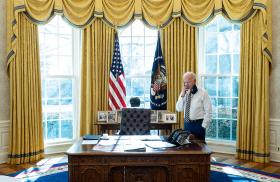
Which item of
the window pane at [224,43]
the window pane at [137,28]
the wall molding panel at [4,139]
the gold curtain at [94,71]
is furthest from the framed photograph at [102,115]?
the window pane at [224,43]

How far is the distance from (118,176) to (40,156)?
260 cm

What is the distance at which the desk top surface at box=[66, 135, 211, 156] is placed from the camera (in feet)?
10.3

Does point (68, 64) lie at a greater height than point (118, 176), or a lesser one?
greater

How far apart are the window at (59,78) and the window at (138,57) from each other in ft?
3.06

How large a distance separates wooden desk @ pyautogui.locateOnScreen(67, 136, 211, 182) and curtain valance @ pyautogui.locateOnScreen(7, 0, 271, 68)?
274 centimetres

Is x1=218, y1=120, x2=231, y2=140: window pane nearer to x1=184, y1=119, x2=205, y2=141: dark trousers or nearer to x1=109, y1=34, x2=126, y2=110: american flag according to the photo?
x1=184, y1=119, x2=205, y2=141: dark trousers

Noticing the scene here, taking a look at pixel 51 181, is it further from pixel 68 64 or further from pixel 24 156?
pixel 68 64

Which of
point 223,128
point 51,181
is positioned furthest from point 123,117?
point 223,128

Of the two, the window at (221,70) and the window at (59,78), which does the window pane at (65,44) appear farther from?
the window at (221,70)

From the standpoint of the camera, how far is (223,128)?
5.86 metres

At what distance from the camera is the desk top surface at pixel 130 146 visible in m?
3.15

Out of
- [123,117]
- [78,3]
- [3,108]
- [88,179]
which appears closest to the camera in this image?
→ [88,179]

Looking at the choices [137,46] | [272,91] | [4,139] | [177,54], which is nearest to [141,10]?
[137,46]

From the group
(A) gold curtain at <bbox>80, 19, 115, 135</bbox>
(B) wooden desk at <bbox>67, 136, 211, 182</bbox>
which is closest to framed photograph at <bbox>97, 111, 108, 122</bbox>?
(A) gold curtain at <bbox>80, 19, 115, 135</bbox>
